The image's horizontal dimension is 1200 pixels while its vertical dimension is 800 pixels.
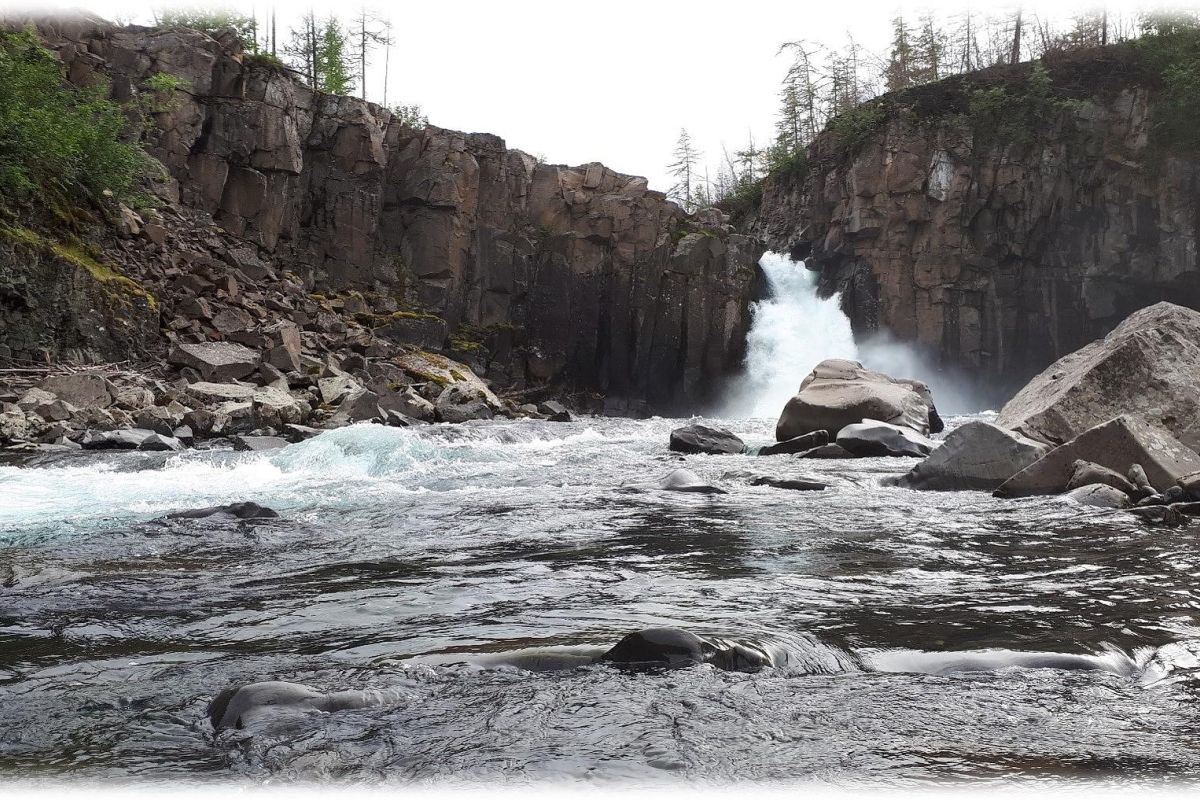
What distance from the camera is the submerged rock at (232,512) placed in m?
8.07

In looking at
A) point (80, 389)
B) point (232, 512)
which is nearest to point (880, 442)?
point (232, 512)

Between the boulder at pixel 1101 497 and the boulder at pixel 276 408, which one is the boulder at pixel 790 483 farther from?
the boulder at pixel 276 408

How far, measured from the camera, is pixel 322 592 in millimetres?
5117

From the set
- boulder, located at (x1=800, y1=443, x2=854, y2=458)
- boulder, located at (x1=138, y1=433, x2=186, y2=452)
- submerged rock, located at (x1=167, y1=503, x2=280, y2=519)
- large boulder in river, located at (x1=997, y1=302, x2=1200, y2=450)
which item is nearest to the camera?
submerged rock, located at (x1=167, y1=503, x2=280, y2=519)

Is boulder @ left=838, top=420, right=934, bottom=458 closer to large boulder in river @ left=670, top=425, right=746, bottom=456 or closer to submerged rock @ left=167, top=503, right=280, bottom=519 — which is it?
large boulder in river @ left=670, top=425, right=746, bottom=456

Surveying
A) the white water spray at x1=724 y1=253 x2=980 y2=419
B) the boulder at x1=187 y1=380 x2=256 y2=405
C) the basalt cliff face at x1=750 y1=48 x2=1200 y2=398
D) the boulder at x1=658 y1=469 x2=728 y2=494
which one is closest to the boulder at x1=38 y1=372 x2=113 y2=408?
the boulder at x1=187 y1=380 x2=256 y2=405

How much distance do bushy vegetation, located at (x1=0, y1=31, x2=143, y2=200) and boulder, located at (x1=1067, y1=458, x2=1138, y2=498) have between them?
895 inches

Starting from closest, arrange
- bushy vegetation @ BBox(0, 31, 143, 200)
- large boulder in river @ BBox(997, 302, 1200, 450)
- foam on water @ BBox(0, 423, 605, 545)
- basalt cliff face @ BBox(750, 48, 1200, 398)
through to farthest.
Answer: foam on water @ BBox(0, 423, 605, 545) → large boulder in river @ BBox(997, 302, 1200, 450) → bushy vegetation @ BBox(0, 31, 143, 200) → basalt cliff face @ BBox(750, 48, 1200, 398)

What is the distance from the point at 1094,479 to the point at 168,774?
9.40 m

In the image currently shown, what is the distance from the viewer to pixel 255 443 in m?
15.5

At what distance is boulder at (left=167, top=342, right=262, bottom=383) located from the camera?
21.5m

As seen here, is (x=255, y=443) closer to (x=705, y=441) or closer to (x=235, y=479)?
(x=235, y=479)

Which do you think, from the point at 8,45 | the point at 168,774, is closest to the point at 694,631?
the point at 168,774

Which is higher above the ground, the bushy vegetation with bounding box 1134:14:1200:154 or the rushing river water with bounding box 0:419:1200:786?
the bushy vegetation with bounding box 1134:14:1200:154
